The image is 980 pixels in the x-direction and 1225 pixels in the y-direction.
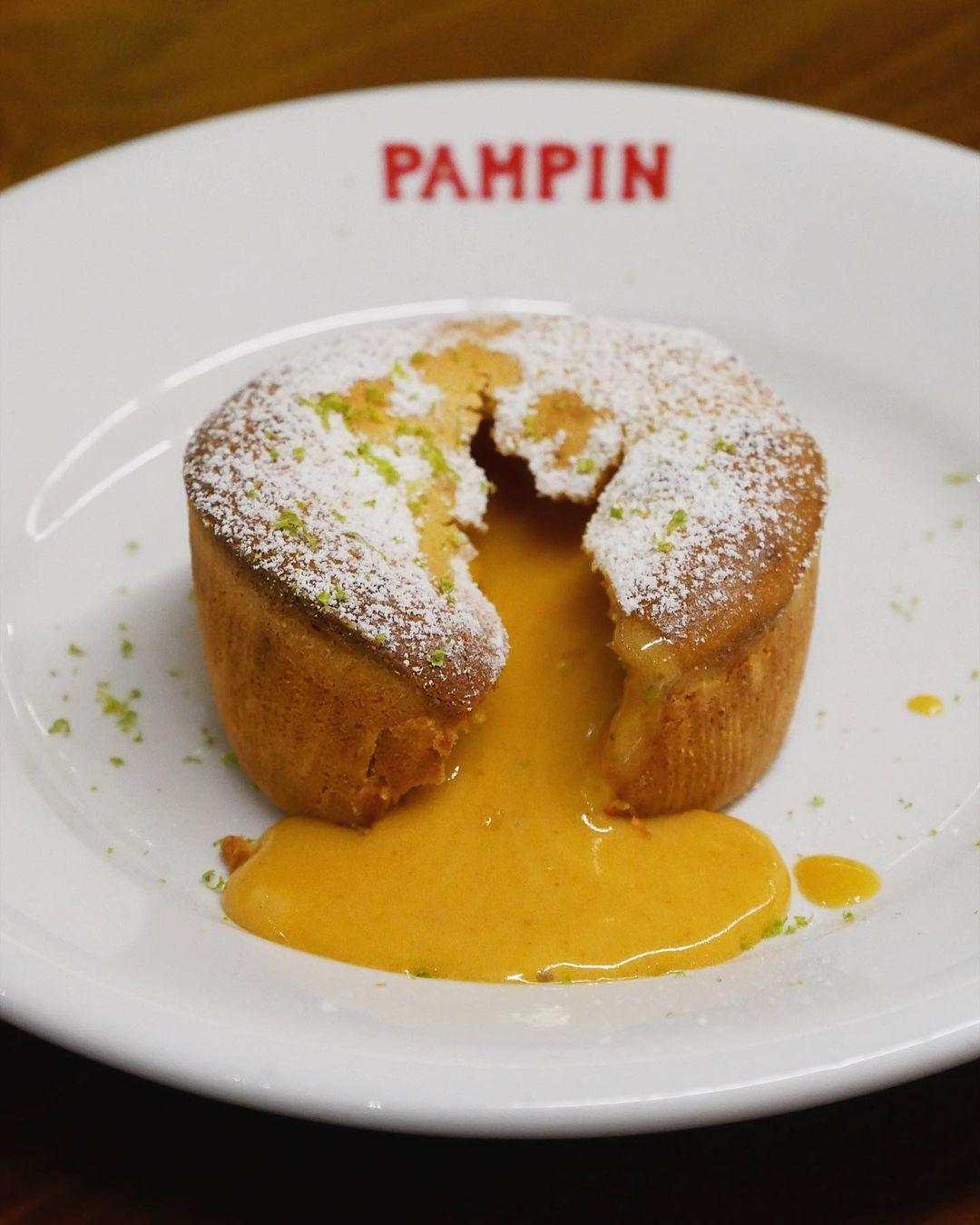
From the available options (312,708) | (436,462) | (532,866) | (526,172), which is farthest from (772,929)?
(526,172)

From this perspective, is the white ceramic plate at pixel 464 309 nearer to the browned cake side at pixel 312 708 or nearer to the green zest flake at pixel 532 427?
the browned cake side at pixel 312 708

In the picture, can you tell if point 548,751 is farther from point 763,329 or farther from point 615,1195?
point 763,329

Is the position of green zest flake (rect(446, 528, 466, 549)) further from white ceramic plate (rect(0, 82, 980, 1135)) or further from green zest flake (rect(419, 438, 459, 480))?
white ceramic plate (rect(0, 82, 980, 1135))

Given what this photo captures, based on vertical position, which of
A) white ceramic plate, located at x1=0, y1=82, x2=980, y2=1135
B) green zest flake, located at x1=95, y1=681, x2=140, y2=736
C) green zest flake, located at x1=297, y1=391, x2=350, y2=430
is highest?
green zest flake, located at x1=297, y1=391, x2=350, y2=430

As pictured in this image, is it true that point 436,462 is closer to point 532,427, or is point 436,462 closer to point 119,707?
point 532,427

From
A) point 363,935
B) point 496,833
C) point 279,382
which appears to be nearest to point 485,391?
point 279,382

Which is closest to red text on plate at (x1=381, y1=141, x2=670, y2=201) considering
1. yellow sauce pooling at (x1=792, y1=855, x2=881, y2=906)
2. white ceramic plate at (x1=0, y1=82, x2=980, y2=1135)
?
white ceramic plate at (x1=0, y1=82, x2=980, y2=1135)
